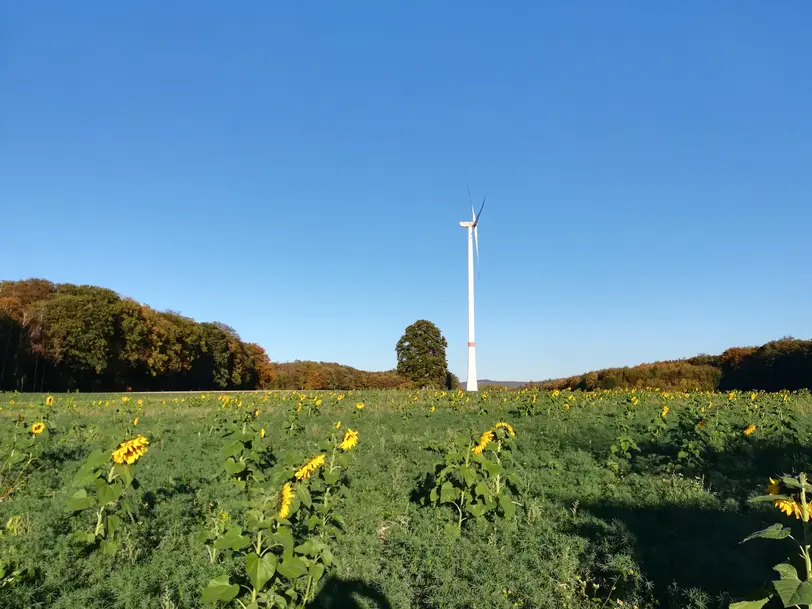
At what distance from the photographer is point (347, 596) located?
4.94m

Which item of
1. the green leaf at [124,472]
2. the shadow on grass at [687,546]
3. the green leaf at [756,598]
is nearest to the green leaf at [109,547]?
the green leaf at [124,472]

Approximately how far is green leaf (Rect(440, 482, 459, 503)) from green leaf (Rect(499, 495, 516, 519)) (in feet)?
1.93

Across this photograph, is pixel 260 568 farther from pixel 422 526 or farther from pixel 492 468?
pixel 492 468

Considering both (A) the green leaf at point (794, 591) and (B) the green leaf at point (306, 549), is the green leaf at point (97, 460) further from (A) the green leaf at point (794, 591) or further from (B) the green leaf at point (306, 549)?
(A) the green leaf at point (794, 591)

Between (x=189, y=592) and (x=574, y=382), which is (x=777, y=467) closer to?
(x=189, y=592)

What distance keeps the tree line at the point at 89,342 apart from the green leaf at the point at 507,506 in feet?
135

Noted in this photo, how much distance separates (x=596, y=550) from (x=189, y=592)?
168 inches

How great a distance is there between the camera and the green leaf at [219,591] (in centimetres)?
361

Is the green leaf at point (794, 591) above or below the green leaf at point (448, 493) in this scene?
above

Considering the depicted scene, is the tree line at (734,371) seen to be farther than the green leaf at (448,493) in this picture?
Yes

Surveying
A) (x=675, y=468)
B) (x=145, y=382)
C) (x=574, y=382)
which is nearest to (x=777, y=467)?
(x=675, y=468)

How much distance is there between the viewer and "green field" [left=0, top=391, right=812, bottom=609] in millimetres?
4891

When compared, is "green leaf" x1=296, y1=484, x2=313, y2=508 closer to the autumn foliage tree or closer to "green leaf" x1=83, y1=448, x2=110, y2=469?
"green leaf" x1=83, y1=448, x2=110, y2=469

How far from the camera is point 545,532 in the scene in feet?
21.1
